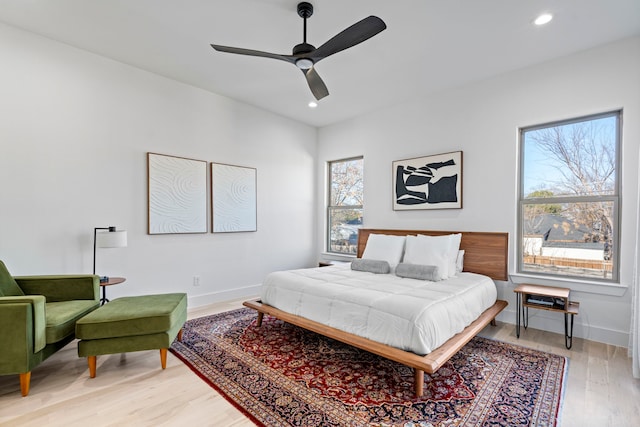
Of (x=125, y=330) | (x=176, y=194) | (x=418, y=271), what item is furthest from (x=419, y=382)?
(x=176, y=194)

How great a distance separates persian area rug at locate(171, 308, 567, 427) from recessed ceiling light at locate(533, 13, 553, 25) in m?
2.93

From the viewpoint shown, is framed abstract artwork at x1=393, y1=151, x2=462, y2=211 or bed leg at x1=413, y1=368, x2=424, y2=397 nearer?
bed leg at x1=413, y1=368, x2=424, y2=397

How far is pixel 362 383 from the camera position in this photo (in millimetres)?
2268

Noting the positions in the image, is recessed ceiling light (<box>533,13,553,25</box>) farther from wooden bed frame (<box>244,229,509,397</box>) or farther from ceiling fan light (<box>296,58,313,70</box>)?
wooden bed frame (<box>244,229,509,397</box>)

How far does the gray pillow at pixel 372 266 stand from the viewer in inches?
142

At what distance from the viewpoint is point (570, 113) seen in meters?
3.24

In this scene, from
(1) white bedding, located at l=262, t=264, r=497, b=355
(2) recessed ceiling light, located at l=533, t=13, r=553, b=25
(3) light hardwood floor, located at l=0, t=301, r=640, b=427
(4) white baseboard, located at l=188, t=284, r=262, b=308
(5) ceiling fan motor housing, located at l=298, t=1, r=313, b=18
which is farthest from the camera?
(4) white baseboard, located at l=188, t=284, r=262, b=308

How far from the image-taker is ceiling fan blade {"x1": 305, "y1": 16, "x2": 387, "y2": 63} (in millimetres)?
2055

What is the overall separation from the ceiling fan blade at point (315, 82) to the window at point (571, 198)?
2.48m

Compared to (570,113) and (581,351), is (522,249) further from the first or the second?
(570,113)

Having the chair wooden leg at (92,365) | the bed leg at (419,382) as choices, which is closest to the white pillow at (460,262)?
the bed leg at (419,382)

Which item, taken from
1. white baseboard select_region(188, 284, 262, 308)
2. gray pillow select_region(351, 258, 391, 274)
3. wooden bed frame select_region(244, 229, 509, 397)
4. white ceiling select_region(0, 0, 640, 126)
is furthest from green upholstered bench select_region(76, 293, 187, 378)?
white ceiling select_region(0, 0, 640, 126)

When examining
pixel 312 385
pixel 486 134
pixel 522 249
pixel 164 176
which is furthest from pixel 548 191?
pixel 164 176

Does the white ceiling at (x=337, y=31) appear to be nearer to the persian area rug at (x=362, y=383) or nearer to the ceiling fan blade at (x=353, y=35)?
the ceiling fan blade at (x=353, y=35)
